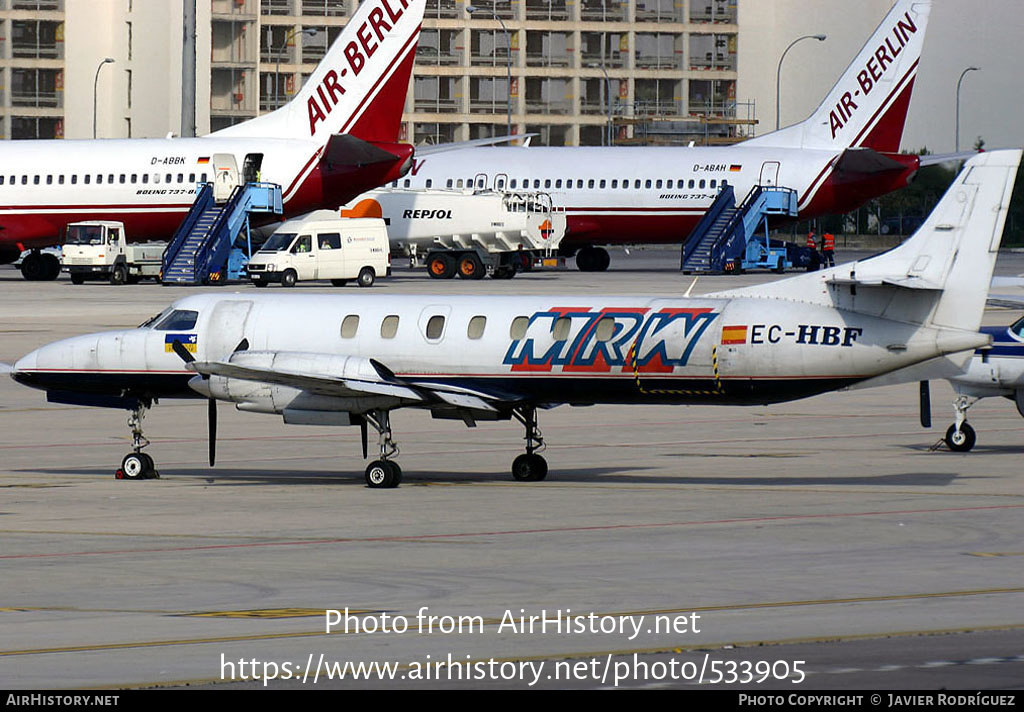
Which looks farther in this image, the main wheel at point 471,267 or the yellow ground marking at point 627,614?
the main wheel at point 471,267

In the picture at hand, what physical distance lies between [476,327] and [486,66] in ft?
453

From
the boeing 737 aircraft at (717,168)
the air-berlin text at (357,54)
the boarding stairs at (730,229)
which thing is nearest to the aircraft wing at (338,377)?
the air-berlin text at (357,54)

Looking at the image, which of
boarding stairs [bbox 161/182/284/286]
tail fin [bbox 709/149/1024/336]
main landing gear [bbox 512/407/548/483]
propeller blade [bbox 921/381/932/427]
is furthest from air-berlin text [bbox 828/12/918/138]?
main landing gear [bbox 512/407/548/483]

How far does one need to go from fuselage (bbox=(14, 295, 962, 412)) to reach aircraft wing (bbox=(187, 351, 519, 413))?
0.29m

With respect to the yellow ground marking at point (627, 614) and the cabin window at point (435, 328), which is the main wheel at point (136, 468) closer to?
the cabin window at point (435, 328)

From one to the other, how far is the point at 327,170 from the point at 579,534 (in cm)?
5761

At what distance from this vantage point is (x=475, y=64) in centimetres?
16150

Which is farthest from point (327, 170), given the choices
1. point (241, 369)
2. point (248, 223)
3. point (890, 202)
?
point (890, 202)

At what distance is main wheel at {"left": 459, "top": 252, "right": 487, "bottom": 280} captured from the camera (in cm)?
7888

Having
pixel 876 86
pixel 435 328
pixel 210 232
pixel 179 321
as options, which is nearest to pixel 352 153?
pixel 210 232

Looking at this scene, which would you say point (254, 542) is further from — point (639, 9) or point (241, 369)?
point (639, 9)

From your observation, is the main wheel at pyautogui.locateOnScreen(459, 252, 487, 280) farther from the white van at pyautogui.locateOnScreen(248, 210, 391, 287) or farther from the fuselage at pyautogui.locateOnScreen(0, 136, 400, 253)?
the white van at pyautogui.locateOnScreen(248, 210, 391, 287)

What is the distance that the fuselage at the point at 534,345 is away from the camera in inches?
973

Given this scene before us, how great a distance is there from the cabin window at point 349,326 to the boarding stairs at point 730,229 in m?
58.3
